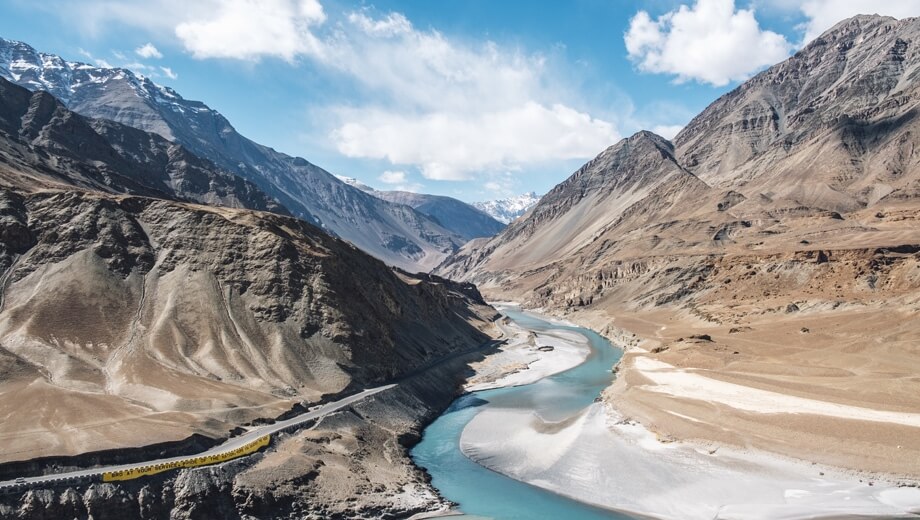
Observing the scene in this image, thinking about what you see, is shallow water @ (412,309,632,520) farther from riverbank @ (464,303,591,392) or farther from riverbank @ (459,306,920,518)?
riverbank @ (464,303,591,392)

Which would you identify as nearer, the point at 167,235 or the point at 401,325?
the point at 167,235

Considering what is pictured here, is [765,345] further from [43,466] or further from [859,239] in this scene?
[43,466]

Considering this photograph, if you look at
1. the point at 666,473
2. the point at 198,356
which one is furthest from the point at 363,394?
the point at 666,473

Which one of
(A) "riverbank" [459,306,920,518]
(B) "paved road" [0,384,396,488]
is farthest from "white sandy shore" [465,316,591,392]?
(B) "paved road" [0,384,396,488]

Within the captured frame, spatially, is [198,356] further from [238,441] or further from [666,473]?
[666,473]

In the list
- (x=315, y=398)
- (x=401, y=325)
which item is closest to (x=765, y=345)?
(x=401, y=325)

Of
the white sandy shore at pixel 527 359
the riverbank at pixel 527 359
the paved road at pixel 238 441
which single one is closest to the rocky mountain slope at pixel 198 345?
the paved road at pixel 238 441

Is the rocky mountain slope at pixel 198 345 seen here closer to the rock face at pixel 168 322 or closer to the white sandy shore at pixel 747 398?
the rock face at pixel 168 322
